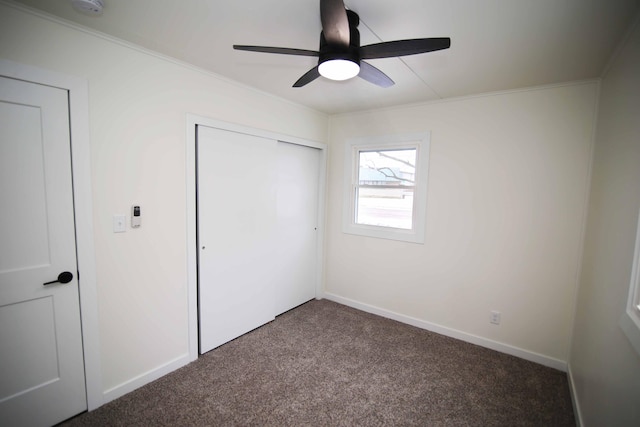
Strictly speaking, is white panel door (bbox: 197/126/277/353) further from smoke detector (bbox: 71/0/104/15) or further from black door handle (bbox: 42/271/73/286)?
smoke detector (bbox: 71/0/104/15)

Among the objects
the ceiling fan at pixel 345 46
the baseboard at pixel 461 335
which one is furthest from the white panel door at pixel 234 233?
the ceiling fan at pixel 345 46

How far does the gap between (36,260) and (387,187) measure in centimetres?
309

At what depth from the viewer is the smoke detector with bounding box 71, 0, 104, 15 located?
4.81 feet

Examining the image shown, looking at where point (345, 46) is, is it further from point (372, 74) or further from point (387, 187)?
point (387, 187)

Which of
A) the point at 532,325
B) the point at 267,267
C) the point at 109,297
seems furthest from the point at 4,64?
the point at 532,325

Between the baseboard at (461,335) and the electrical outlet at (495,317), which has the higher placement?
the electrical outlet at (495,317)

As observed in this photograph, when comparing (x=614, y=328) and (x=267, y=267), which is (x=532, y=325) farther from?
(x=267, y=267)

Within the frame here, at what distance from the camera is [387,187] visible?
134 inches

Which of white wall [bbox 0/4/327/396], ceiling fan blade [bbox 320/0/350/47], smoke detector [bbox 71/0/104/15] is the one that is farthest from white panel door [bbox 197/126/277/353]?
ceiling fan blade [bbox 320/0/350/47]

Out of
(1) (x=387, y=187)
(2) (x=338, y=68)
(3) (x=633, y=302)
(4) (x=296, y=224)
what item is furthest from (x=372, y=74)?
(4) (x=296, y=224)

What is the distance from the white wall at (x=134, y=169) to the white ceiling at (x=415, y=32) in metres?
0.15

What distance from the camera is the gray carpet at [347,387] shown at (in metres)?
1.91

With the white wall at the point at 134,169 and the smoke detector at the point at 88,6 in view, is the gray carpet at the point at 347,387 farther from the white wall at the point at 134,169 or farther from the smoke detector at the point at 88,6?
the smoke detector at the point at 88,6

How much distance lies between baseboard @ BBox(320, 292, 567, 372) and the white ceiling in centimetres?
240
